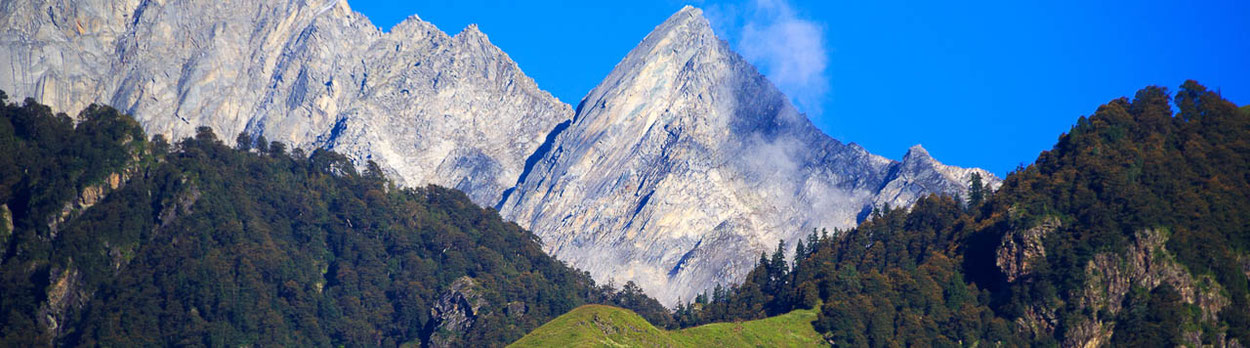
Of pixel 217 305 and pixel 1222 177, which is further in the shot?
pixel 217 305

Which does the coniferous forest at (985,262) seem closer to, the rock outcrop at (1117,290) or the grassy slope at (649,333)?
the rock outcrop at (1117,290)

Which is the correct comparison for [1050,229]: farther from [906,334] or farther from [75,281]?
[75,281]

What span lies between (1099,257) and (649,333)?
51762 mm

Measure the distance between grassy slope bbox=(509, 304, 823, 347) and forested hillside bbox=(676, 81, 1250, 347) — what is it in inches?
159

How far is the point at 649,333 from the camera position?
158125mm

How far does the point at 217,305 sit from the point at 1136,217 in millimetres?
114818

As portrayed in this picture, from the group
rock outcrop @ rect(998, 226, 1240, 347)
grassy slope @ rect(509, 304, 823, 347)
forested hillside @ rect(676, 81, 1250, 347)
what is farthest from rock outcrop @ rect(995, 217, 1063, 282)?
grassy slope @ rect(509, 304, 823, 347)

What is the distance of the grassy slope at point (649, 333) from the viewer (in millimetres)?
152375

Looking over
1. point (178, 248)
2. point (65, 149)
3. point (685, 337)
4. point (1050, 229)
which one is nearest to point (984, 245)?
point (1050, 229)

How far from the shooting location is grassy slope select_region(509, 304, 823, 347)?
500 feet

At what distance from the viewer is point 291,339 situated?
7756 inches

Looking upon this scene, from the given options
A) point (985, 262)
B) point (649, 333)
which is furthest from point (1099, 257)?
point (649, 333)

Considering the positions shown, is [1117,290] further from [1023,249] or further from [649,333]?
[649,333]

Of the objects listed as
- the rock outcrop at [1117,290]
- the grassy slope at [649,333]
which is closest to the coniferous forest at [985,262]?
the rock outcrop at [1117,290]
